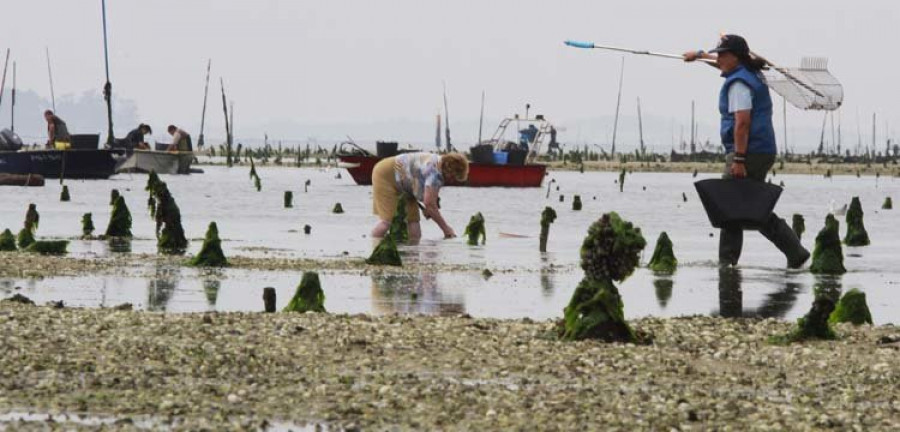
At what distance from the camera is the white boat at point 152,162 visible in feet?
222

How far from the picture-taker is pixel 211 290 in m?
16.4

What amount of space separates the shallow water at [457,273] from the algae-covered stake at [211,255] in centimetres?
73

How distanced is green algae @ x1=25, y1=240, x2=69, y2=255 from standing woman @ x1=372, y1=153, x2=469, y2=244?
15.3 ft

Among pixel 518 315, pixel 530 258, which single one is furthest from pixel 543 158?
pixel 518 315

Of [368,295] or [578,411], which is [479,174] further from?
[578,411]

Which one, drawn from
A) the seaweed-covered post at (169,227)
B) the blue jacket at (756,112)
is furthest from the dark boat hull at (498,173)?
the blue jacket at (756,112)

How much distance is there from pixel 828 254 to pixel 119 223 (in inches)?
398

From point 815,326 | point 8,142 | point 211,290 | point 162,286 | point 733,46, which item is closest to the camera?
point 815,326

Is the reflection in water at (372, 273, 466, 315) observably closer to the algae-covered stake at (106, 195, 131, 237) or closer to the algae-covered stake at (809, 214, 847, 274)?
the algae-covered stake at (809, 214, 847, 274)

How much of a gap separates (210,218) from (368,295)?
19895 millimetres

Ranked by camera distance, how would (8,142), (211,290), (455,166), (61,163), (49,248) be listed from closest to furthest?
(211,290), (49,248), (455,166), (61,163), (8,142)

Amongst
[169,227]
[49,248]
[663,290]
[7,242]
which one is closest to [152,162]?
[169,227]

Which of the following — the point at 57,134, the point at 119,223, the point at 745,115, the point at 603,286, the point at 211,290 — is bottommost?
the point at 211,290

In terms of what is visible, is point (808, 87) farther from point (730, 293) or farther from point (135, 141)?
point (135, 141)
